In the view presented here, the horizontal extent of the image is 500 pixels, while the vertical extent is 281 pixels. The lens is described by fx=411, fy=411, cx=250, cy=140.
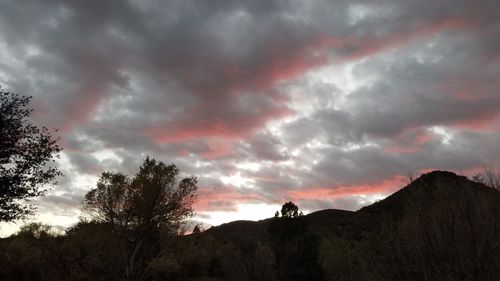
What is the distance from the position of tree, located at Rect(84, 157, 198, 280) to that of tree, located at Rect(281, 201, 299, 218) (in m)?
45.6

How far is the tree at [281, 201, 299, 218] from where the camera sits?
8731 centimetres

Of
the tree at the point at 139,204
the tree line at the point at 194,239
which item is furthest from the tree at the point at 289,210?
the tree at the point at 139,204

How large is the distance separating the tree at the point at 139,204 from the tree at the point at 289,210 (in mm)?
45620

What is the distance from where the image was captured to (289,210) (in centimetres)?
8825

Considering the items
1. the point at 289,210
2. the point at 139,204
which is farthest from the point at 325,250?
the point at 139,204

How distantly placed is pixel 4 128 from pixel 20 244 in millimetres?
37677

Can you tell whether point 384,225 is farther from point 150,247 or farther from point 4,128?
point 150,247

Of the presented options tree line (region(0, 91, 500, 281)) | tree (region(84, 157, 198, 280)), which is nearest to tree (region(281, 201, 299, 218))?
tree line (region(0, 91, 500, 281))

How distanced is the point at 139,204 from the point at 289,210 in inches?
1947

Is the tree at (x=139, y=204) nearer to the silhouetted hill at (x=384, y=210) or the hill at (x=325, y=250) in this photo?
the hill at (x=325, y=250)

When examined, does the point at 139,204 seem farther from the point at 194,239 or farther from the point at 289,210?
the point at 289,210

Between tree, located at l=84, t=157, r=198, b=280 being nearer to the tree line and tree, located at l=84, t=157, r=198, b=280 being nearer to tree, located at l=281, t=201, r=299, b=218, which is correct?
the tree line

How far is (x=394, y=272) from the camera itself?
13.3 meters

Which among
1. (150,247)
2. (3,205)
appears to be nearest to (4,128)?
(3,205)
